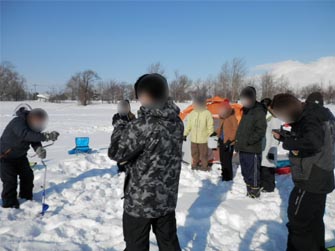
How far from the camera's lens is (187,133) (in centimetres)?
744

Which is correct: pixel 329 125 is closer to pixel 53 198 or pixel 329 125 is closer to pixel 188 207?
pixel 188 207

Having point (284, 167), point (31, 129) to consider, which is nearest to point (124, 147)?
point (31, 129)

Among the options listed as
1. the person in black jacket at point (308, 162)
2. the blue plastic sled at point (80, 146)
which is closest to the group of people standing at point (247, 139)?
the person in black jacket at point (308, 162)

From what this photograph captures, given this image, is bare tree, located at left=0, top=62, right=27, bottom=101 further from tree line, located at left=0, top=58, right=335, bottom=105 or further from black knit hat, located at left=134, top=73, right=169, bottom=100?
black knit hat, located at left=134, top=73, right=169, bottom=100

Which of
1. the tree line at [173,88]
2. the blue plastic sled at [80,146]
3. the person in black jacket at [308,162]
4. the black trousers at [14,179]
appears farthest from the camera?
the tree line at [173,88]

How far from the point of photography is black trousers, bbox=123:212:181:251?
7.99ft

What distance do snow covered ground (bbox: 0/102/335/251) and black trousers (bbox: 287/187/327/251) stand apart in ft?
1.90

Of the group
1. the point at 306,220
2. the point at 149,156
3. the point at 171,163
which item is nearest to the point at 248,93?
the point at 306,220

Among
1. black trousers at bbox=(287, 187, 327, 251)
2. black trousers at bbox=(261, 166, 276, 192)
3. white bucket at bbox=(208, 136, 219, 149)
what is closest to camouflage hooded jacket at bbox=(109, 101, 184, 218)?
black trousers at bbox=(287, 187, 327, 251)

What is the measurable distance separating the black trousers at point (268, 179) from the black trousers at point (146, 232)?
11.9 ft

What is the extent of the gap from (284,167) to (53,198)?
211 inches

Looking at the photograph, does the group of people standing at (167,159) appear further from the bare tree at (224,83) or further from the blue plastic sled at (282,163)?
the bare tree at (224,83)

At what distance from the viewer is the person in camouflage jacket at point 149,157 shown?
2309 mm

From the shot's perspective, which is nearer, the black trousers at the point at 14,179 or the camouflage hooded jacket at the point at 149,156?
the camouflage hooded jacket at the point at 149,156
